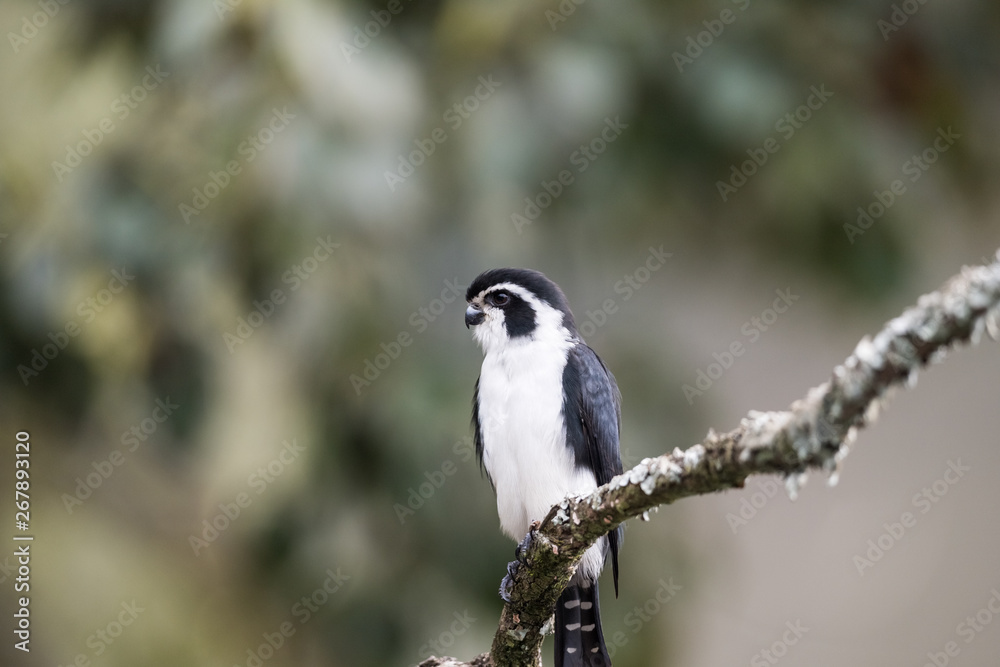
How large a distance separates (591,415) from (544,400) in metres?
0.12

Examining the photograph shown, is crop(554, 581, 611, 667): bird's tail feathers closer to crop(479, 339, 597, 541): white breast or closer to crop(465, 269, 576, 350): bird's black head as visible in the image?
crop(479, 339, 597, 541): white breast

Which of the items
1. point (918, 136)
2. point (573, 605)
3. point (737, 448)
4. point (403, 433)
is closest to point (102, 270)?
point (403, 433)

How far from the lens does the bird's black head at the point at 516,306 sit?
2.48 meters

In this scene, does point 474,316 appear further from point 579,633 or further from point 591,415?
point 579,633

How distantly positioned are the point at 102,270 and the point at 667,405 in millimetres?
1976

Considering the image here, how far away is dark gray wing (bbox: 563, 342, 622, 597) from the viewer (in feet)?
8.00

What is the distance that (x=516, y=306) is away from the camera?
2.50 m

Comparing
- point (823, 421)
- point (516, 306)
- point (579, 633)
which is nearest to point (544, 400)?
point (516, 306)

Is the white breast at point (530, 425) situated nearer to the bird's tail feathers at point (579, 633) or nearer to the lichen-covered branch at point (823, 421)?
the bird's tail feathers at point (579, 633)

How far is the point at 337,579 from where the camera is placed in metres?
3.38

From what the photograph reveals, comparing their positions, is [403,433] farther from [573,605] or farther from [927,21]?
[927,21]

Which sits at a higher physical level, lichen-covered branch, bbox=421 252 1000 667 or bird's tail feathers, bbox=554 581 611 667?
bird's tail feathers, bbox=554 581 611 667

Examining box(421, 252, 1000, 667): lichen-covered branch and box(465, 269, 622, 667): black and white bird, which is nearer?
box(421, 252, 1000, 667): lichen-covered branch

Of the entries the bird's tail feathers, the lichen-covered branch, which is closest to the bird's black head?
the bird's tail feathers
